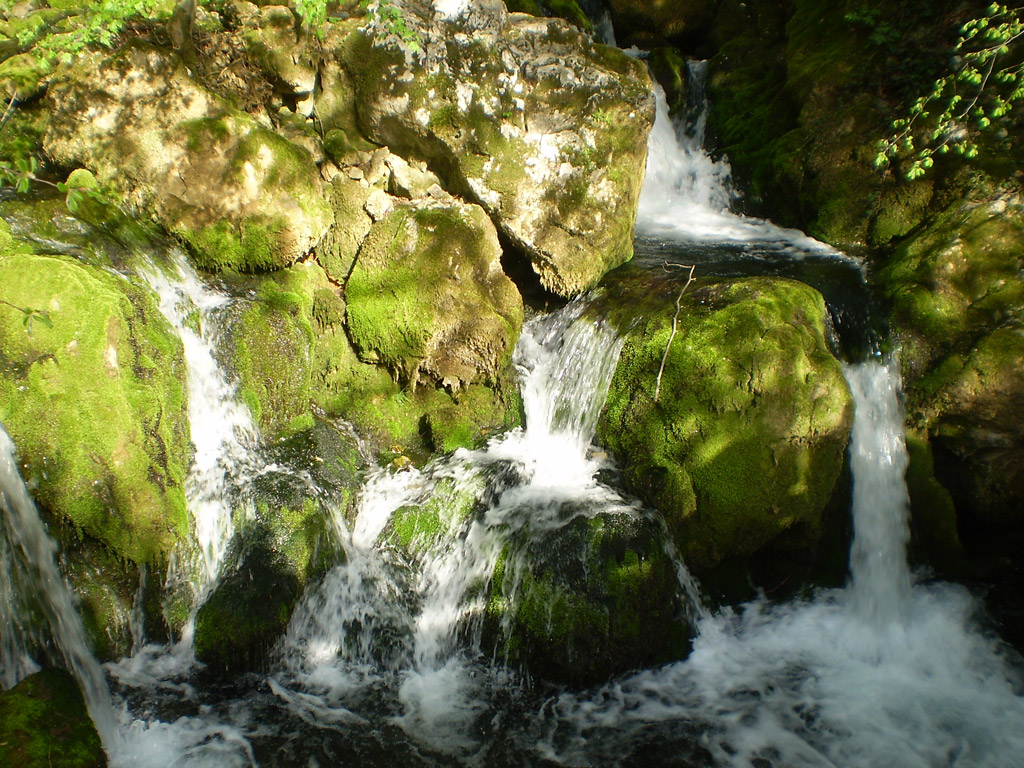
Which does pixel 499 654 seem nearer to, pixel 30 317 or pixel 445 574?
pixel 445 574

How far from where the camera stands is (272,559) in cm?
401

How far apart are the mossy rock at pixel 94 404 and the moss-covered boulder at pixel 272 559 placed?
18.7 inches

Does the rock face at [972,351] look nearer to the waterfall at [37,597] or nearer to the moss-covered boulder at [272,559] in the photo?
the moss-covered boulder at [272,559]

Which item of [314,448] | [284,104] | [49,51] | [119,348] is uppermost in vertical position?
[284,104]

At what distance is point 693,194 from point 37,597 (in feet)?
26.5

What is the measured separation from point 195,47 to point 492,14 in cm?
264

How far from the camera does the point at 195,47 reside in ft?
15.9

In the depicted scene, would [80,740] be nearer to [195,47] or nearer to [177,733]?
[177,733]

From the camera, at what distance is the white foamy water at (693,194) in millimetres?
6945

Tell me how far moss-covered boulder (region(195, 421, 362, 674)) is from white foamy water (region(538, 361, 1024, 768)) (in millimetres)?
1999

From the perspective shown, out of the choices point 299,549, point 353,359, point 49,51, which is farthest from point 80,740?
point 49,51

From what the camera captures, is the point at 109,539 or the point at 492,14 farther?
the point at 492,14

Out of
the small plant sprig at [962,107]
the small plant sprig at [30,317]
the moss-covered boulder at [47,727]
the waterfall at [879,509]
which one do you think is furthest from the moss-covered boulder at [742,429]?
the small plant sprig at [30,317]

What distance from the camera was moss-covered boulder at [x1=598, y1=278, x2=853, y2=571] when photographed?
4.39m
